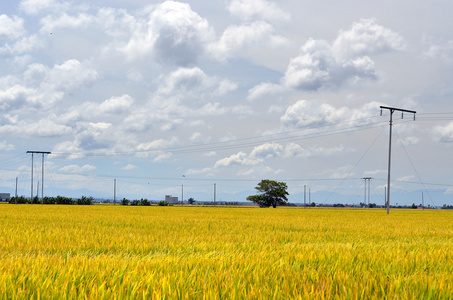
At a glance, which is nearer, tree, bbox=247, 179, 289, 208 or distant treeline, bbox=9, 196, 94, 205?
distant treeline, bbox=9, 196, 94, 205

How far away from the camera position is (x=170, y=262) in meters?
5.92

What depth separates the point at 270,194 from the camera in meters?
149

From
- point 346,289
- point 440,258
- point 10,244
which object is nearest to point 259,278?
point 346,289

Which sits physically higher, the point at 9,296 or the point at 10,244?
the point at 9,296

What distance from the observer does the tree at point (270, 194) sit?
482 ft

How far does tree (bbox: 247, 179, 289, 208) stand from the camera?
147 metres

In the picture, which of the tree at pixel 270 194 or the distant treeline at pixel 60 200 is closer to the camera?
the distant treeline at pixel 60 200

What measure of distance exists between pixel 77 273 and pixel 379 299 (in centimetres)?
344

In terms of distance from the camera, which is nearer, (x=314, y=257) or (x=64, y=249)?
(x=314, y=257)

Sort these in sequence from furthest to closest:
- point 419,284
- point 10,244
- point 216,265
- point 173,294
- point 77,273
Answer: point 10,244 → point 216,265 → point 77,273 → point 419,284 → point 173,294

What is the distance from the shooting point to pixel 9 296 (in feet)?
12.1

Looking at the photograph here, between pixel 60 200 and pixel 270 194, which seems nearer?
pixel 60 200

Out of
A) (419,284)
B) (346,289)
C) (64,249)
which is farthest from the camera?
(64,249)

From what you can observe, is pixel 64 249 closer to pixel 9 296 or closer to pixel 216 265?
pixel 216 265
